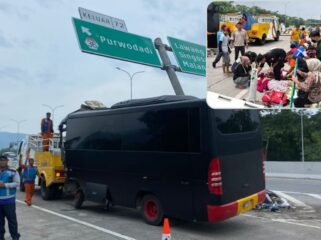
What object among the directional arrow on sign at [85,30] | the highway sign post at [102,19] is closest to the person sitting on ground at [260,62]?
the directional arrow on sign at [85,30]

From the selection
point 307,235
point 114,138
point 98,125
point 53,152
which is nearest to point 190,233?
point 307,235

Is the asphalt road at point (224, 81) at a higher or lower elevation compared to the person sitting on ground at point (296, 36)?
lower

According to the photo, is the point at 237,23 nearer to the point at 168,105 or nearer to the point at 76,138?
the point at 168,105

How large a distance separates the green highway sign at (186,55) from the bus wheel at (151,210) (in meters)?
9.06

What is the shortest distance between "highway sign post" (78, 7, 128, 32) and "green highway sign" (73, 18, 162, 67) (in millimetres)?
150

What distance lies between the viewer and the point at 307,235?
338 inches

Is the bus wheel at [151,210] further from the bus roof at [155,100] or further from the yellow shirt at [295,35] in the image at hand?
the yellow shirt at [295,35]

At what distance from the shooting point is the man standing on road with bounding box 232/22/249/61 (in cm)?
225

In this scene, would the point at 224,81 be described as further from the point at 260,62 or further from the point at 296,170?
the point at 296,170

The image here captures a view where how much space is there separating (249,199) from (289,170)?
21.5 metres

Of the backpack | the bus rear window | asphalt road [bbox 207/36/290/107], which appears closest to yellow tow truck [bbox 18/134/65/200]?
the bus rear window

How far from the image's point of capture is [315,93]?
7.21ft

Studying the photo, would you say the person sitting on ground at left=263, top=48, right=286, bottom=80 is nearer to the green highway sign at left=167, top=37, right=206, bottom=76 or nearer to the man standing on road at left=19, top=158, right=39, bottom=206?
the man standing on road at left=19, top=158, right=39, bottom=206

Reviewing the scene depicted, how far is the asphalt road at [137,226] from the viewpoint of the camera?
8.55 metres
